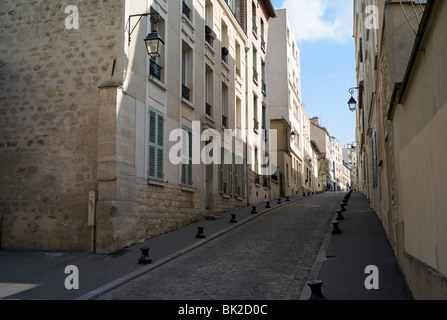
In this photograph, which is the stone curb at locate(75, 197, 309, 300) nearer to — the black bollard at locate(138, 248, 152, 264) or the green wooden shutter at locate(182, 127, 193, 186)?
the black bollard at locate(138, 248, 152, 264)

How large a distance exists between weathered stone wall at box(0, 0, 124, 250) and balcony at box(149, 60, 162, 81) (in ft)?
5.62

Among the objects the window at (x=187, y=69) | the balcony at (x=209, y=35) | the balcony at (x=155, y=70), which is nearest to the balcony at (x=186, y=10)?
the window at (x=187, y=69)

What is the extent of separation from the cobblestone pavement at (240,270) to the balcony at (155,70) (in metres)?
4.97

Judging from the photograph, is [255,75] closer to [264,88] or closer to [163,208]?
[264,88]

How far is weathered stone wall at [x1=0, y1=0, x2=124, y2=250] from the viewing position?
11.2 metres

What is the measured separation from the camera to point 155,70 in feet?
44.2

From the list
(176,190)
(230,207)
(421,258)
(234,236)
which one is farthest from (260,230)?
(421,258)

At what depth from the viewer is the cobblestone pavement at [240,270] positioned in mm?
7355

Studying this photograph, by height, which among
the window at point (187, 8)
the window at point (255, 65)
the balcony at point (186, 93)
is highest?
the window at point (255, 65)

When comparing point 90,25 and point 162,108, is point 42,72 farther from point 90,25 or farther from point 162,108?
point 162,108

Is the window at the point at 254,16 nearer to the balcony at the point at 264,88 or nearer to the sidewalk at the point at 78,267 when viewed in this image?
the balcony at the point at 264,88

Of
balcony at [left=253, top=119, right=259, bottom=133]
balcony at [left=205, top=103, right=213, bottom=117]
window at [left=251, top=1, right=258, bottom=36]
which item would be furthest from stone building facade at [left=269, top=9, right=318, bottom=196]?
balcony at [left=205, top=103, right=213, bottom=117]

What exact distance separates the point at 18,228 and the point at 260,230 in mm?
6662

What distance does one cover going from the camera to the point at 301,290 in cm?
748
